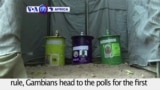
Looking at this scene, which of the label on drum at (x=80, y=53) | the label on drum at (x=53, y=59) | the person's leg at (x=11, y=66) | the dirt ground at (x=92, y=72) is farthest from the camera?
the label on drum at (x=80, y=53)

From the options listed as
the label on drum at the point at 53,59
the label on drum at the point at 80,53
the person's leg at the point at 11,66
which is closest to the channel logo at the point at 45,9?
the label on drum at the point at 80,53

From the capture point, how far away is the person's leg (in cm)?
578

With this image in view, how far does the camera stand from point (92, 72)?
24.4 feet

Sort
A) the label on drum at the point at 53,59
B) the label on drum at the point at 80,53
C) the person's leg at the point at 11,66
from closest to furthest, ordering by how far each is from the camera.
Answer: the person's leg at the point at 11,66 → the label on drum at the point at 53,59 → the label on drum at the point at 80,53

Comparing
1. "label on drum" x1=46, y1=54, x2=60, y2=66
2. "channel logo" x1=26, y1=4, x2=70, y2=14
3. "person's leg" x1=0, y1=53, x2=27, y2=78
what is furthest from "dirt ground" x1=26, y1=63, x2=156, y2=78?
"channel logo" x1=26, y1=4, x2=70, y2=14

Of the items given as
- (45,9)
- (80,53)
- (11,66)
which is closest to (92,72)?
(80,53)

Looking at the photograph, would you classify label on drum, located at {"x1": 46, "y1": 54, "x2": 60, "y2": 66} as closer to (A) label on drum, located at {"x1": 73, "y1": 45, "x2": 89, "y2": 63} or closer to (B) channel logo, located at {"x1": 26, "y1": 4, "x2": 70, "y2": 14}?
(A) label on drum, located at {"x1": 73, "y1": 45, "x2": 89, "y2": 63}

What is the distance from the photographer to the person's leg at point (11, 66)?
5.78 m

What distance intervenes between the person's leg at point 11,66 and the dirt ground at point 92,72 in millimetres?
800

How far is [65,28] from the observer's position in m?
9.63

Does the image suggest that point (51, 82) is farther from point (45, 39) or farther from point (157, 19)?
point (45, 39)

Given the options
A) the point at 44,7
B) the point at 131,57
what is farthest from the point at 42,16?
the point at 131,57

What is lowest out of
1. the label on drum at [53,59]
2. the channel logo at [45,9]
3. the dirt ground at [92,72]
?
the dirt ground at [92,72]

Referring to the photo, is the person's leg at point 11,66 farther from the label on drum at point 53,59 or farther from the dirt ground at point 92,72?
the label on drum at point 53,59
